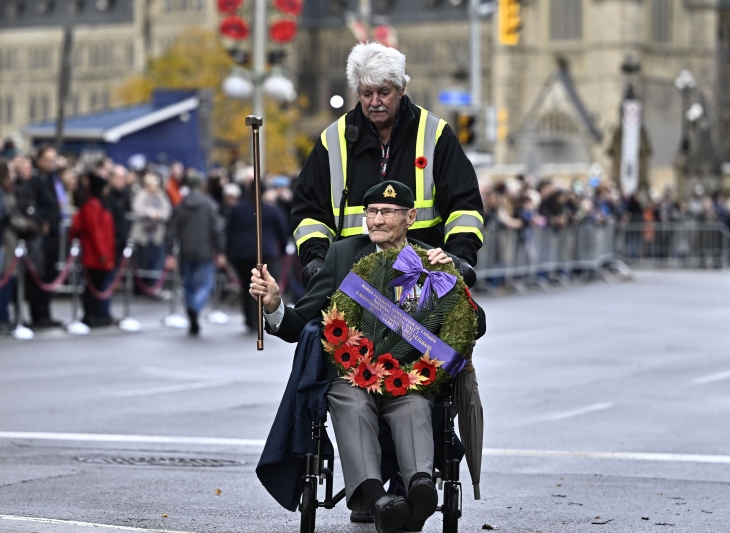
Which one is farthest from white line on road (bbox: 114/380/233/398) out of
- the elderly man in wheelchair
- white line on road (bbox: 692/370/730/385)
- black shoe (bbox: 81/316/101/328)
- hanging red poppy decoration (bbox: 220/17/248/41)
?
hanging red poppy decoration (bbox: 220/17/248/41)

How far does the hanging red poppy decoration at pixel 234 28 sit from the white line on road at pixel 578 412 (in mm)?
18415

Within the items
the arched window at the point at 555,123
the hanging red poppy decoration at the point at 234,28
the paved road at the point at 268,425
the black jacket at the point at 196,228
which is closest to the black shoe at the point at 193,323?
the paved road at the point at 268,425

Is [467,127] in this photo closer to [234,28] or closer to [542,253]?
[542,253]

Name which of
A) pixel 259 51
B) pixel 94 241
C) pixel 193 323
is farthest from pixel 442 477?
pixel 259 51

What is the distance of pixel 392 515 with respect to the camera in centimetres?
700

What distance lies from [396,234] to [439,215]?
55 cm

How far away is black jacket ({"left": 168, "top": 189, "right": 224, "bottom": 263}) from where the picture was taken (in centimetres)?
2108

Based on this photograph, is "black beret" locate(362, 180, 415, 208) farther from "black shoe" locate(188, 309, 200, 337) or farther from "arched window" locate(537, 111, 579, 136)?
"arched window" locate(537, 111, 579, 136)

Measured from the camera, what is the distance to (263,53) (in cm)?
3077

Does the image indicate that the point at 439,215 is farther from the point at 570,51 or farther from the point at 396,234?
the point at 570,51

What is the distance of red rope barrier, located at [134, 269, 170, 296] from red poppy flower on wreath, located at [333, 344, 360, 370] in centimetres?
1746

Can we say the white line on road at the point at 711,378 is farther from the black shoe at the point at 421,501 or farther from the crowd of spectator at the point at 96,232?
the black shoe at the point at 421,501

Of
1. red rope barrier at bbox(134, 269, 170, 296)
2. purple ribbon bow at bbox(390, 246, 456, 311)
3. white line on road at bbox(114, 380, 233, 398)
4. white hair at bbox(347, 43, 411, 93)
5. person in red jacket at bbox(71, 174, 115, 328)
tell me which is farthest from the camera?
red rope barrier at bbox(134, 269, 170, 296)

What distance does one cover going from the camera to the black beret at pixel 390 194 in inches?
296
